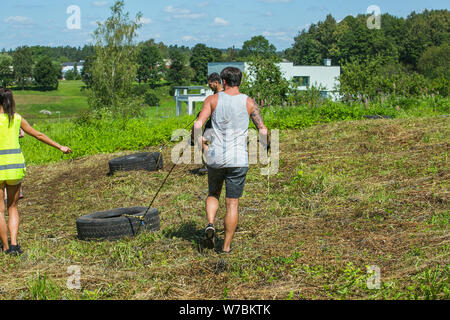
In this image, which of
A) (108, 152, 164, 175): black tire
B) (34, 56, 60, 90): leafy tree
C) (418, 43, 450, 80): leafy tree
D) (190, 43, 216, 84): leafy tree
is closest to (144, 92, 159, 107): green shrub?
(190, 43, 216, 84): leafy tree

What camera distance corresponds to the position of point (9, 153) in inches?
206

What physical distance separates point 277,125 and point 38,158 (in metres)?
6.96

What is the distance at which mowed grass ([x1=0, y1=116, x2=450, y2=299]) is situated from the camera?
4340 millimetres

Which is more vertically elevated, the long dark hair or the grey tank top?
the long dark hair

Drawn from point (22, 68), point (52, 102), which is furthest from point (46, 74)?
point (52, 102)

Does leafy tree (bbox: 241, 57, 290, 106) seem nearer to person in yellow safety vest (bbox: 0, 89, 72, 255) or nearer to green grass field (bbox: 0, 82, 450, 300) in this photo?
green grass field (bbox: 0, 82, 450, 300)

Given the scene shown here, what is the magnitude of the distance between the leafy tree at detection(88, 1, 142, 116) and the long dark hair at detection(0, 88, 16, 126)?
105 ft

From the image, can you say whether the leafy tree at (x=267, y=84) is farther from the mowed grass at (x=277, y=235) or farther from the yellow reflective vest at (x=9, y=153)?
the yellow reflective vest at (x=9, y=153)

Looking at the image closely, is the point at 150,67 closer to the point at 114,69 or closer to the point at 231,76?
the point at 114,69

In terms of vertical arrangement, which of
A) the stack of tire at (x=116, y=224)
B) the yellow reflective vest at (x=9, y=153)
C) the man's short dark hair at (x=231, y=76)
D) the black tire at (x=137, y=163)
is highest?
the man's short dark hair at (x=231, y=76)

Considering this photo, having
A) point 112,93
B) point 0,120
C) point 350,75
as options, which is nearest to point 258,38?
point 112,93

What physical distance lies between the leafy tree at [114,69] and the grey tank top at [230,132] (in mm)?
32650

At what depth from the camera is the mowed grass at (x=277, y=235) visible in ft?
14.2

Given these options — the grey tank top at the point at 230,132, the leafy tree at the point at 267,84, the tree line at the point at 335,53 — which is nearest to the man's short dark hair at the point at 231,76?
the grey tank top at the point at 230,132
